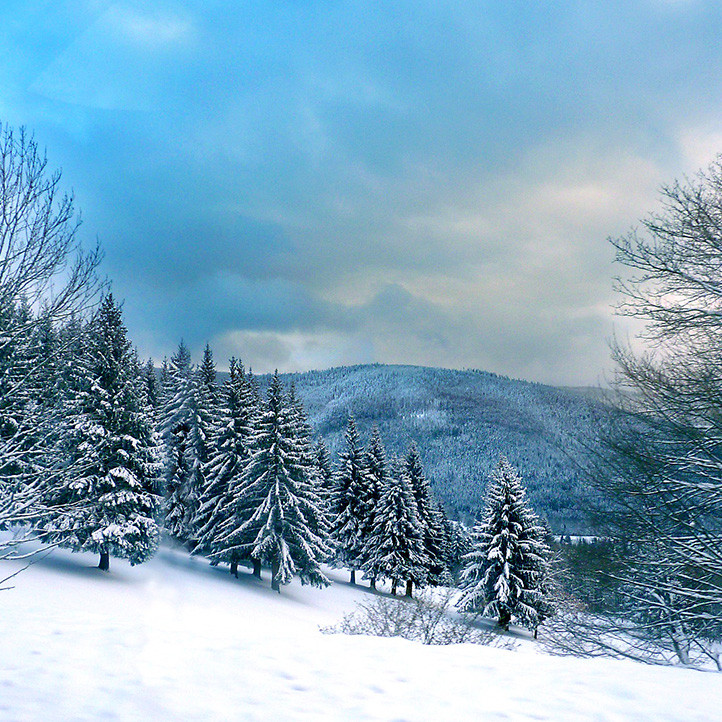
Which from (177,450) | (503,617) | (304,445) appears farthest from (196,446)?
(503,617)

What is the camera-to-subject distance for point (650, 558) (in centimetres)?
845

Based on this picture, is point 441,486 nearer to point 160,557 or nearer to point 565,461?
point 160,557

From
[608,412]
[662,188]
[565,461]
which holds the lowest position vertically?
[565,461]

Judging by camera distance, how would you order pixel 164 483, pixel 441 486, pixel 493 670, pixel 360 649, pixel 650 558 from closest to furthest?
pixel 493 670, pixel 360 649, pixel 650 558, pixel 164 483, pixel 441 486

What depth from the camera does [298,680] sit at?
247 inches

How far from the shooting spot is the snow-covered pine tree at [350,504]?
4006 centimetres

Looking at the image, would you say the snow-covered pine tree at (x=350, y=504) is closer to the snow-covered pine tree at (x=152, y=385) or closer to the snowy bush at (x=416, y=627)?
the snow-covered pine tree at (x=152, y=385)

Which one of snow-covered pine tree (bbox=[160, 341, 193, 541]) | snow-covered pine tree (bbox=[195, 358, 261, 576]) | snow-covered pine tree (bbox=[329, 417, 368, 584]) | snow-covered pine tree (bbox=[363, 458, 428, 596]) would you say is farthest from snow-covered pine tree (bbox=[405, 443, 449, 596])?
snow-covered pine tree (bbox=[160, 341, 193, 541])

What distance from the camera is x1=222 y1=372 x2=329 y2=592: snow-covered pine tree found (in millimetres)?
29297

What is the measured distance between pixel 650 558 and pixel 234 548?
25.4m

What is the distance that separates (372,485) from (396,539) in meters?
4.93

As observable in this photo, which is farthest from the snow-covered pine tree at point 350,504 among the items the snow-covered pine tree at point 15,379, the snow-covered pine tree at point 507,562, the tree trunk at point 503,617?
the snow-covered pine tree at point 15,379

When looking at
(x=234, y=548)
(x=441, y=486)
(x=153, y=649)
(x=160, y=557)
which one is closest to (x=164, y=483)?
(x=160, y=557)

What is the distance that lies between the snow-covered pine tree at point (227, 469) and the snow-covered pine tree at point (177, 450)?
1.51m
